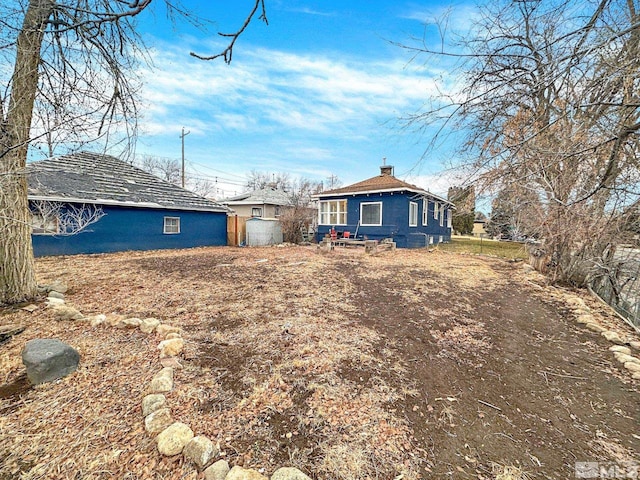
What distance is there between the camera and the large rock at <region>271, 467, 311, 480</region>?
4.55ft

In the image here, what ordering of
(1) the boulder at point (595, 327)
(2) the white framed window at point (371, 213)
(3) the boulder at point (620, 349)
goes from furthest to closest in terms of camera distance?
(2) the white framed window at point (371, 213), (1) the boulder at point (595, 327), (3) the boulder at point (620, 349)

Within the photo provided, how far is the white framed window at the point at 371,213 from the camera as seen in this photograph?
1272cm

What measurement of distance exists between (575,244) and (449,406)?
18.9 feet

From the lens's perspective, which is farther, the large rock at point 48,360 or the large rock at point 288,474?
the large rock at point 48,360

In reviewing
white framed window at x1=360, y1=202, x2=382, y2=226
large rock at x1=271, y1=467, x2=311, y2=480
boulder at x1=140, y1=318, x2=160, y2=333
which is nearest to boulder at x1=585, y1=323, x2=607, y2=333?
large rock at x1=271, y1=467, x2=311, y2=480

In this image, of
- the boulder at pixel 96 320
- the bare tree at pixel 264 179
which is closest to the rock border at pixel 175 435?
the boulder at pixel 96 320

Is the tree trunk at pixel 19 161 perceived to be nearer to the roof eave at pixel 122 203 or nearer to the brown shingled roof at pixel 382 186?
the roof eave at pixel 122 203

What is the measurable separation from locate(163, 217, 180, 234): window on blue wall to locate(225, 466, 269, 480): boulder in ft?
38.2

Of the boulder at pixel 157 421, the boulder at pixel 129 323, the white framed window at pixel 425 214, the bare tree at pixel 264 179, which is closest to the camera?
the boulder at pixel 157 421

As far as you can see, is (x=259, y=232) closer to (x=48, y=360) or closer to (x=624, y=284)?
(x=48, y=360)

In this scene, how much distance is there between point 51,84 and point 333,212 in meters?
11.7

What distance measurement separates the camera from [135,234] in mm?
10281

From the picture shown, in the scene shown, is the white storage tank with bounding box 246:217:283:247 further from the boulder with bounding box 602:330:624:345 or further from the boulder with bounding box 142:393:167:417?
the boulder with bounding box 602:330:624:345
